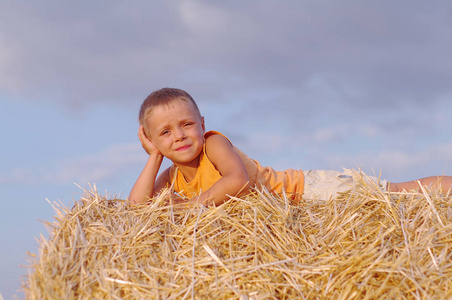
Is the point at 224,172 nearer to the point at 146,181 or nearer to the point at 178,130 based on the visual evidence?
the point at 178,130

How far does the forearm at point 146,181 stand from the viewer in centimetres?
343

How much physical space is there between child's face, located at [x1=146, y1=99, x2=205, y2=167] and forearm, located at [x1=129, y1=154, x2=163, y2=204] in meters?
0.17

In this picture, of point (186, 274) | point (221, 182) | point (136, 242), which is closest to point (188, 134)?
point (221, 182)

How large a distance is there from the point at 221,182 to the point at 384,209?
103 centimetres

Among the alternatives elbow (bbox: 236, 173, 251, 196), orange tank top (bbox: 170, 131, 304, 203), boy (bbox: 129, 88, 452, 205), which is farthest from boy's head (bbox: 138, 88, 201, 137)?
elbow (bbox: 236, 173, 251, 196)

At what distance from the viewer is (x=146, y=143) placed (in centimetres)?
374


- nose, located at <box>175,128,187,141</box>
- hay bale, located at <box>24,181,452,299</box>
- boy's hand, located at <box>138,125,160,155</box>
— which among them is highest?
boy's hand, located at <box>138,125,160,155</box>

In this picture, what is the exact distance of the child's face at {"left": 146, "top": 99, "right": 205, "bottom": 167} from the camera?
3.39 m

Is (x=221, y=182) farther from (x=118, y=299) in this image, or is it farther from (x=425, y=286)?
(x=425, y=286)

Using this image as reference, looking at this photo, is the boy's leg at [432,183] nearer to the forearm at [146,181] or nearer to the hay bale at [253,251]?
the hay bale at [253,251]

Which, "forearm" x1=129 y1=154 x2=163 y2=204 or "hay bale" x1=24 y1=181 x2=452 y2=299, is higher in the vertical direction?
"forearm" x1=129 y1=154 x2=163 y2=204

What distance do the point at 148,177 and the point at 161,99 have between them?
0.62 meters

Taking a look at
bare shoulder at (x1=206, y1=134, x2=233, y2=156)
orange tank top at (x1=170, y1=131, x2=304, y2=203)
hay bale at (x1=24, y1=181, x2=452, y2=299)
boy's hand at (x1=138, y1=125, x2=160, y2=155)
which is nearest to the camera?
hay bale at (x1=24, y1=181, x2=452, y2=299)

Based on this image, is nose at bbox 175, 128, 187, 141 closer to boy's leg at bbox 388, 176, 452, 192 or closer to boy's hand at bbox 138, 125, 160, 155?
boy's hand at bbox 138, 125, 160, 155
